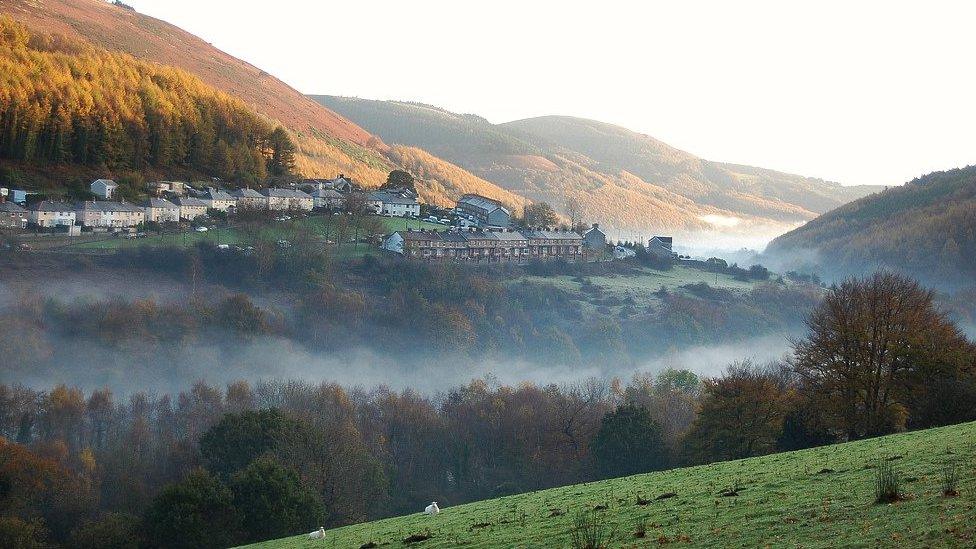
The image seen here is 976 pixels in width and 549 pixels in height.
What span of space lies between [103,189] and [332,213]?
871 inches

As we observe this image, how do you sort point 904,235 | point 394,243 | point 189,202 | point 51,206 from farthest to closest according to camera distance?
point 904,235 → point 189,202 → point 394,243 → point 51,206

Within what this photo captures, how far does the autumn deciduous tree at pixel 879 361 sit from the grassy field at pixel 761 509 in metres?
9.47

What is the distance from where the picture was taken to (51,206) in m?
86.2

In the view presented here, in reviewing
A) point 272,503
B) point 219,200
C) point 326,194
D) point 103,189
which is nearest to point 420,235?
point 326,194

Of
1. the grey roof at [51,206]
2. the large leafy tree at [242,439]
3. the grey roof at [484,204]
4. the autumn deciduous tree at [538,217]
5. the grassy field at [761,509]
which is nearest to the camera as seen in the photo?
the grassy field at [761,509]

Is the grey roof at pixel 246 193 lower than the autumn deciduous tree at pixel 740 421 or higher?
higher

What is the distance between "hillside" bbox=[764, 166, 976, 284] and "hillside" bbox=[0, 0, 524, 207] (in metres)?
56.4

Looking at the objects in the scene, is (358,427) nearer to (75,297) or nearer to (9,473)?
(9,473)

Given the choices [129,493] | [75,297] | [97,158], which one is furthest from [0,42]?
[129,493]

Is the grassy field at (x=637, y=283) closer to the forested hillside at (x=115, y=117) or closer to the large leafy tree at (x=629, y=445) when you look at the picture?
the forested hillside at (x=115, y=117)

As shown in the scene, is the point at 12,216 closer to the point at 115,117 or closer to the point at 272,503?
the point at 115,117

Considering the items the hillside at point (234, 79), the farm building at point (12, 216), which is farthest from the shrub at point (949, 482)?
the hillside at point (234, 79)

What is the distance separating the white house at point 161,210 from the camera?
9244 centimetres

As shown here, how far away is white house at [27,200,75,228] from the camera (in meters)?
84.9
